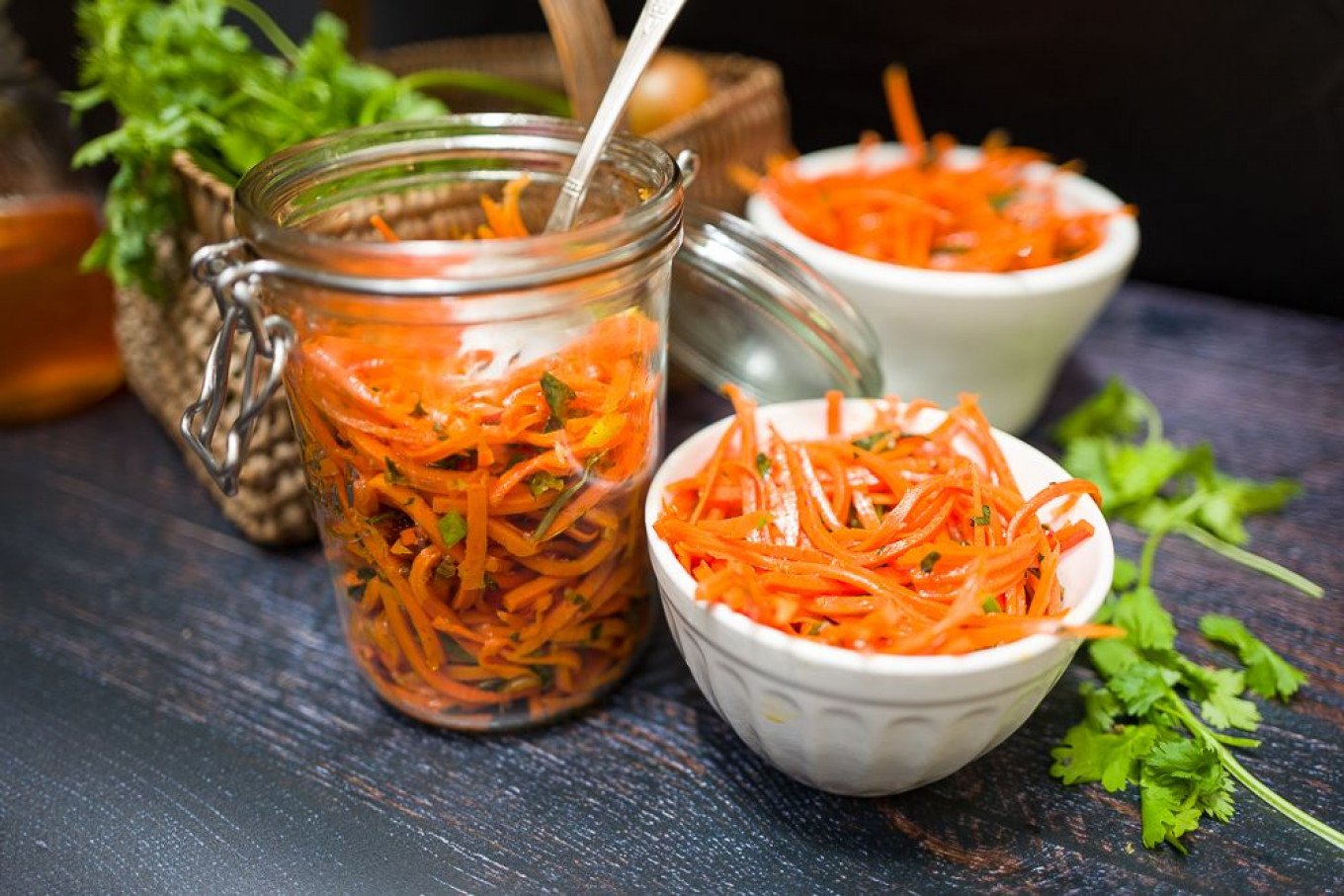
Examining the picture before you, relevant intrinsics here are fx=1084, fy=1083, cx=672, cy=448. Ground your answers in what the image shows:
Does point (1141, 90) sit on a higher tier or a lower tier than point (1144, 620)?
higher

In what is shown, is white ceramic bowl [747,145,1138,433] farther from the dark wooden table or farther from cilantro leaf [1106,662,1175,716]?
cilantro leaf [1106,662,1175,716]

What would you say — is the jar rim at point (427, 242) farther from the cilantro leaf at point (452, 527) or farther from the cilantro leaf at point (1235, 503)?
the cilantro leaf at point (1235, 503)

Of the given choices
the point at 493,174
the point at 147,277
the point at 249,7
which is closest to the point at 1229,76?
the point at 493,174

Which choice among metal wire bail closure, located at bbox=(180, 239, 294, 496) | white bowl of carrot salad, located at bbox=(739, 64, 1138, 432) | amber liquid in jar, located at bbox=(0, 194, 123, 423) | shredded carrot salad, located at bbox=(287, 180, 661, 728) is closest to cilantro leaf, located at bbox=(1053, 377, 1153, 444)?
white bowl of carrot salad, located at bbox=(739, 64, 1138, 432)

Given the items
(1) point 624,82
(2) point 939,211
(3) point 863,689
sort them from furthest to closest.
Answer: (2) point 939,211 < (1) point 624,82 < (3) point 863,689

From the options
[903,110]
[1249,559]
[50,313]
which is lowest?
[1249,559]

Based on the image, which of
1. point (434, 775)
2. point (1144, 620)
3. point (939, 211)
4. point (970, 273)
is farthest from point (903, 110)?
point (434, 775)

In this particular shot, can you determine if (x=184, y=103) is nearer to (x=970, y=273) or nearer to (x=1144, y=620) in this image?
(x=970, y=273)

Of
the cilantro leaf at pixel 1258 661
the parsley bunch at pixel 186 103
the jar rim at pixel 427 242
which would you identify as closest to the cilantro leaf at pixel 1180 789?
the cilantro leaf at pixel 1258 661
